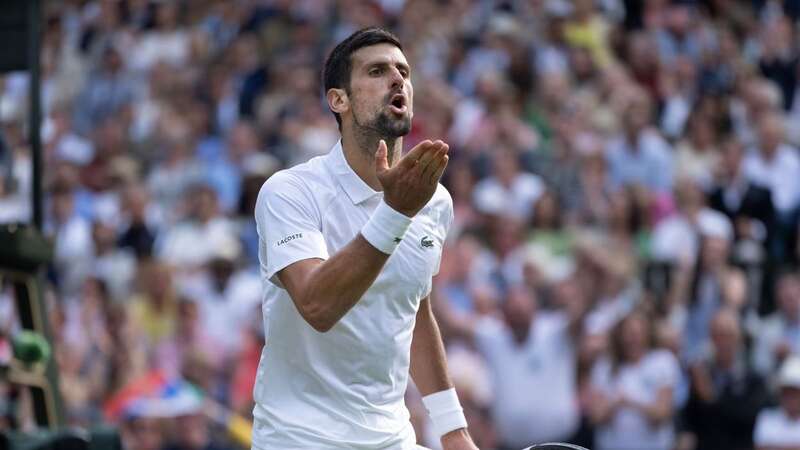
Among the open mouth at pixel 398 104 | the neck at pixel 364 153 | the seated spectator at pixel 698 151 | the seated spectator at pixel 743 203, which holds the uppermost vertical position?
the open mouth at pixel 398 104

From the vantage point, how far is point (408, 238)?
16.0ft

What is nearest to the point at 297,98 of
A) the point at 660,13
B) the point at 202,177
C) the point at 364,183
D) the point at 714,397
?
the point at 202,177

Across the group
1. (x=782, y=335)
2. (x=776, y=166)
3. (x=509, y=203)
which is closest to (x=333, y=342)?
(x=782, y=335)

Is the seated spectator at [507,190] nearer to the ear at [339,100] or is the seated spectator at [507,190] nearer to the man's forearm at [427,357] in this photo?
the man's forearm at [427,357]

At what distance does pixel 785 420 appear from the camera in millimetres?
9648

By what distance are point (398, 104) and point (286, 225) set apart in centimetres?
55

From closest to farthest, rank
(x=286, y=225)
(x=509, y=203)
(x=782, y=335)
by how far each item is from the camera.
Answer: (x=286, y=225)
(x=782, y=335)
(x=509, y=203)

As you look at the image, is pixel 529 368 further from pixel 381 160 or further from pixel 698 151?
pixel 381 160

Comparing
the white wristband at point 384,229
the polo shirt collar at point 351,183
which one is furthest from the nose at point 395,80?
the white wristband at point 384,229

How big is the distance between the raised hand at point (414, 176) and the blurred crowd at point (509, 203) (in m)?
3.57

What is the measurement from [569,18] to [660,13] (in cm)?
86

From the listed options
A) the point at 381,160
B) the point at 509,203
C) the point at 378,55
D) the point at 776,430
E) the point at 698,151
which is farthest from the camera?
the point at 698,151

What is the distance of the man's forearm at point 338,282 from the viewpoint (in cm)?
428

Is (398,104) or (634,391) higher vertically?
(398,104)
